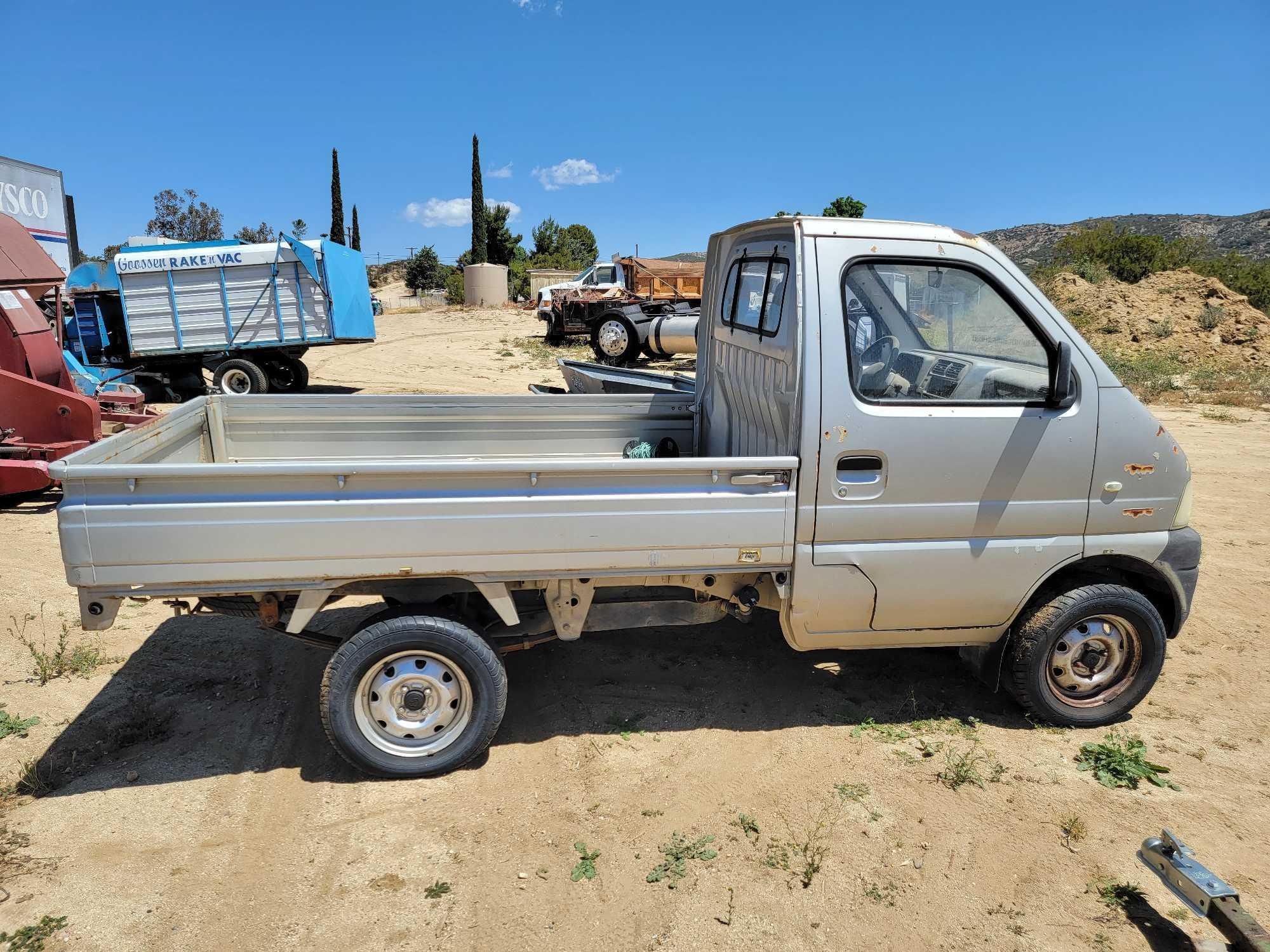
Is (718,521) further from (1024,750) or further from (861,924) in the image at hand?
(1024,750)

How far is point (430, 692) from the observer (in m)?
3.63

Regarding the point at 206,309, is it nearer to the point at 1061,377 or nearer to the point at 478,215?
the point at 1061,377

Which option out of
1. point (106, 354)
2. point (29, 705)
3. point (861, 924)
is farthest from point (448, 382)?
point (861, 924)

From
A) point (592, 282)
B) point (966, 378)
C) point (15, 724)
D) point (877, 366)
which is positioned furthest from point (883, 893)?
point (592, 282)

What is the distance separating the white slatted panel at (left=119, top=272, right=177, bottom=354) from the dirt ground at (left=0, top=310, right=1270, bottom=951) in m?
9.96

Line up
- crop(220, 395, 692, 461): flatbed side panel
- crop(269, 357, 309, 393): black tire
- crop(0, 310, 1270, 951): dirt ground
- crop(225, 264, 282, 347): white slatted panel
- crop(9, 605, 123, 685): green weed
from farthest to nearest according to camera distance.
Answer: crop(269, 357, 309, 393): black tire
crop(225, 264, 282, 347): white slatted panel
crop(220, 395, 692, 461): flatbed side panel
crop(9, 605, 123, 685): green weed
crop(0, 310, 1270, 951): dirt ground

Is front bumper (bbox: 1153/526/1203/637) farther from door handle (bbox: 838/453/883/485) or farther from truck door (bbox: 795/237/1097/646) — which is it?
door handle (bbox: 838/453/883/485)

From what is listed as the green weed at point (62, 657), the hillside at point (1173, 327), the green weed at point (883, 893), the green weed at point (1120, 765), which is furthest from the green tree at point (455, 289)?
the green weed at point (883, 893)

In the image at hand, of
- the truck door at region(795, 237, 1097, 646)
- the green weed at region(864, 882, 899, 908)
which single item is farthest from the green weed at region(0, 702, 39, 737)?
the green weed at region(864, 882, 899, 908)

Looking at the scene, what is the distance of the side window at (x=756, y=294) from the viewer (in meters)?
3.98

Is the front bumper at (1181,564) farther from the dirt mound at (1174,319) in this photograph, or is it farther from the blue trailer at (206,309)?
the dirt mound at (1174,319)

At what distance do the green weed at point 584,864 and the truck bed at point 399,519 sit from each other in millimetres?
1080

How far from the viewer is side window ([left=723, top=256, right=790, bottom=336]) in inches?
157

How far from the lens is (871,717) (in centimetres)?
423
